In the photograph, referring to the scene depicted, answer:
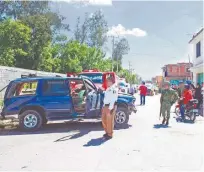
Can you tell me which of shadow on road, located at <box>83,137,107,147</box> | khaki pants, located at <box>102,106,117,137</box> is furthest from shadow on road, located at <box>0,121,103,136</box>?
khaki pants, located at <box>102,106,117,137</box>

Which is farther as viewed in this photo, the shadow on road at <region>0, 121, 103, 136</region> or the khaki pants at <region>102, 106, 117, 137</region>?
the shadow on road at <region>0, 121, 103, 136</region>

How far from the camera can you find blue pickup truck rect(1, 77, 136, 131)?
33.8 feet

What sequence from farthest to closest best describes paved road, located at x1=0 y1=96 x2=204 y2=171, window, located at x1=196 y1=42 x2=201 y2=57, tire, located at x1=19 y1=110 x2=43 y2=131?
1. window, located at x1=196 y1=42 x2=201 y2=57
2. tire, located at x1=19 y1=110 x2=43 y2=131
3. paved road, located at x1=0 y1=96 x2=204 y2=171

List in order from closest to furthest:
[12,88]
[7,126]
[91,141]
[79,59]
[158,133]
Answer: [91,141], [158,133], [12,88], [7,126], [79,59]

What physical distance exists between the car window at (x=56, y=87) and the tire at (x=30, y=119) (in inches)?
33.2

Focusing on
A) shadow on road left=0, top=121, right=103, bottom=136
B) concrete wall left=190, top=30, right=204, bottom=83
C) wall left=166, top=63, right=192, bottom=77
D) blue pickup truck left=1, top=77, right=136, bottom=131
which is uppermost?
wall left=166, top=63, right=192, bottom=77

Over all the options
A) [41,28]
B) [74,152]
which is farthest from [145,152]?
[41,28]

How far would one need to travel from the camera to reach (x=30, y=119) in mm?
10344

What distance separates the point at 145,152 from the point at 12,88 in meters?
5.17

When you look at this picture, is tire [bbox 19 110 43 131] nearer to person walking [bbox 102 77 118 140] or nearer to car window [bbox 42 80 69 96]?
car window [bbox 42 80 69 96]

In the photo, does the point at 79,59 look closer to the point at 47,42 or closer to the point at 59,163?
the point at 47,42

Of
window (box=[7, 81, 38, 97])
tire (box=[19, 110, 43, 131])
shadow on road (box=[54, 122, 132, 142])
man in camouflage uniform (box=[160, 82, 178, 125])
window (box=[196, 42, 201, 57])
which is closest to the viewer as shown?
shadow on road (box=[54, 122, 132, 142])

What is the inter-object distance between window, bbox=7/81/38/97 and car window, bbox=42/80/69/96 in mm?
357

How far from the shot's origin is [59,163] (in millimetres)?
6316
